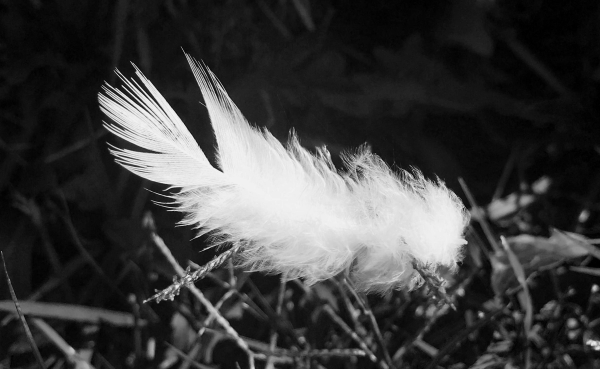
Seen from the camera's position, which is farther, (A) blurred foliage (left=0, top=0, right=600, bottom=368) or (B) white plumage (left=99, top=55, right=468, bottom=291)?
(A) blurred foliage (left=0, top=0, right=600, bottom=368)

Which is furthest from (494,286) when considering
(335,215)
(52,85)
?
(52,85)

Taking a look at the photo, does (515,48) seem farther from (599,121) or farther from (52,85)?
(52,85)

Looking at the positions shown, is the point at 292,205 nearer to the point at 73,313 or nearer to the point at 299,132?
the point at 299,132

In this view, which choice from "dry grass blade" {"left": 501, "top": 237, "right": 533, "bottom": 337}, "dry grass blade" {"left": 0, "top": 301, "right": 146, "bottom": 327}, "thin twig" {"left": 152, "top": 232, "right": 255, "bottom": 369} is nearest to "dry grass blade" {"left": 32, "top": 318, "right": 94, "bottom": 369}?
"dry grass blade" {"left": 0, "top": 301, "right": 146, "bottom": 327}

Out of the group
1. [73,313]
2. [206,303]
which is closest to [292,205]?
[206,303]

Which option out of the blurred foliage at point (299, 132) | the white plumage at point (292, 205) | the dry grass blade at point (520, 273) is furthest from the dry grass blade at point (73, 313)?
the dry grass blade at point (520, 273)

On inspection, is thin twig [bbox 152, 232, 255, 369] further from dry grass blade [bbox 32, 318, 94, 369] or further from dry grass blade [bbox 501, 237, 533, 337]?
dry grass blade [bbox 501, 237, 533, 337]

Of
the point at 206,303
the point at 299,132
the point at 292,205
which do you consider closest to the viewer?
the point at 292,205
